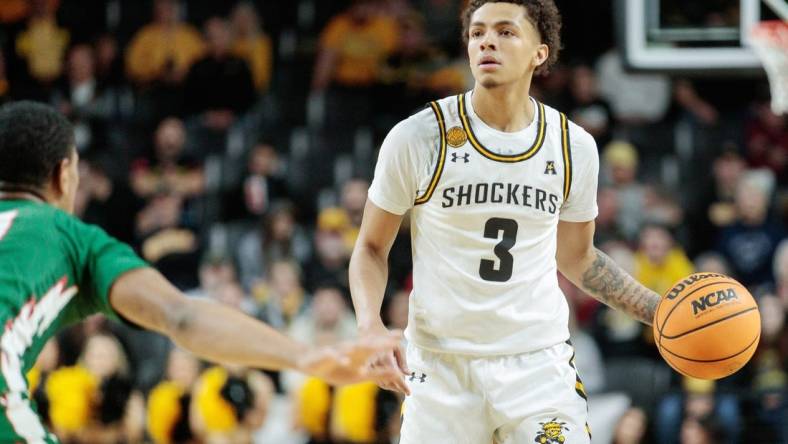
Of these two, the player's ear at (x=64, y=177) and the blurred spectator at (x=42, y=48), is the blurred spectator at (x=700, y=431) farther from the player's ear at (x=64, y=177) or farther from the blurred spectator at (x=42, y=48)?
the blurred spectator at (x=42, y=48)

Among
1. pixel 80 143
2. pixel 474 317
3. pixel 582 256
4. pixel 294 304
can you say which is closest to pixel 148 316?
pixel 474 317

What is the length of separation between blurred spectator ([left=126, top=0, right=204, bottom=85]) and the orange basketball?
10.1m

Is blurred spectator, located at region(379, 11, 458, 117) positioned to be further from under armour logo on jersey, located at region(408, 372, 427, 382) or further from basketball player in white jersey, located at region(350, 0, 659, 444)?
under armour logo on jersey, located at region(408, 372, 427, 382)

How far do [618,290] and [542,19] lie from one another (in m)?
1.22

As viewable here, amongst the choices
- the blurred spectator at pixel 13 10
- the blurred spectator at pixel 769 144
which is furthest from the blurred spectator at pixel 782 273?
the blurred spectator at pixel 13 10

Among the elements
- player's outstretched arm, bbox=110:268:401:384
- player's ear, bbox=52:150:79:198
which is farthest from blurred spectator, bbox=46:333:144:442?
player's outstretched arm, bbox=110:268:401:384

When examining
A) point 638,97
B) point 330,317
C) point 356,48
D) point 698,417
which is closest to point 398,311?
A: point 330,317

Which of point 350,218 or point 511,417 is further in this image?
point 350,218

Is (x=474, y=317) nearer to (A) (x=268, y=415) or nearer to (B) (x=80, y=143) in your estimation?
(A) (x=268, y=415)

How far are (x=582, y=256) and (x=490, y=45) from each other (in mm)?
Result: 1058

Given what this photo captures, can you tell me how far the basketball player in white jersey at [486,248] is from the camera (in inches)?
195

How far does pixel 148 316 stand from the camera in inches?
133

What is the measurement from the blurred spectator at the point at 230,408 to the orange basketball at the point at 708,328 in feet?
17.3

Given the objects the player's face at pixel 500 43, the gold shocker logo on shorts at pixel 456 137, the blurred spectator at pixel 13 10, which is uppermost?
the player's face at pixel 500 43
